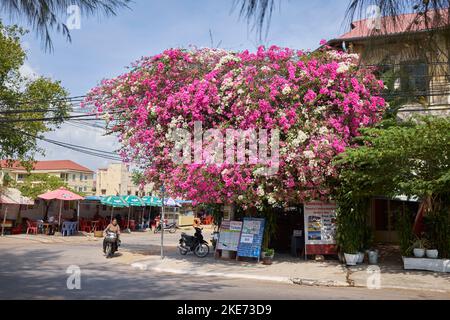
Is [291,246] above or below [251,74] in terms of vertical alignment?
below

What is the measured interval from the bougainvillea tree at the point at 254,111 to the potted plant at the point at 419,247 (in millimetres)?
3164

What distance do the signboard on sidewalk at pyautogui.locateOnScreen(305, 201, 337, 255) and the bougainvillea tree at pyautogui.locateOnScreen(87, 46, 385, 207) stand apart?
33.0 inches

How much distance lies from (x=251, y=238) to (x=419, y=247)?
5.52m

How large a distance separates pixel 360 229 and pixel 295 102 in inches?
191

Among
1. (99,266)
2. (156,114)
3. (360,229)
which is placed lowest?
(99,266)

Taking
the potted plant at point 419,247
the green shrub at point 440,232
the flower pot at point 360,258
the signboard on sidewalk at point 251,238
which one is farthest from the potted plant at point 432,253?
the signboard on sidewalk at point 251,238

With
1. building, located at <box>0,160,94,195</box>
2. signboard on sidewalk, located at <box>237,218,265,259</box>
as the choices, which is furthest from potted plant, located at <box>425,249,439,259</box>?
building, located at <box>0,160,94,195</box>

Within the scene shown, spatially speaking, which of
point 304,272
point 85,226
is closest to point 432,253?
point 304,272

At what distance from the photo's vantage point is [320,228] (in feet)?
49.0

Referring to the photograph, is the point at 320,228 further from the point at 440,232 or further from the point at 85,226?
the point at 85,226
